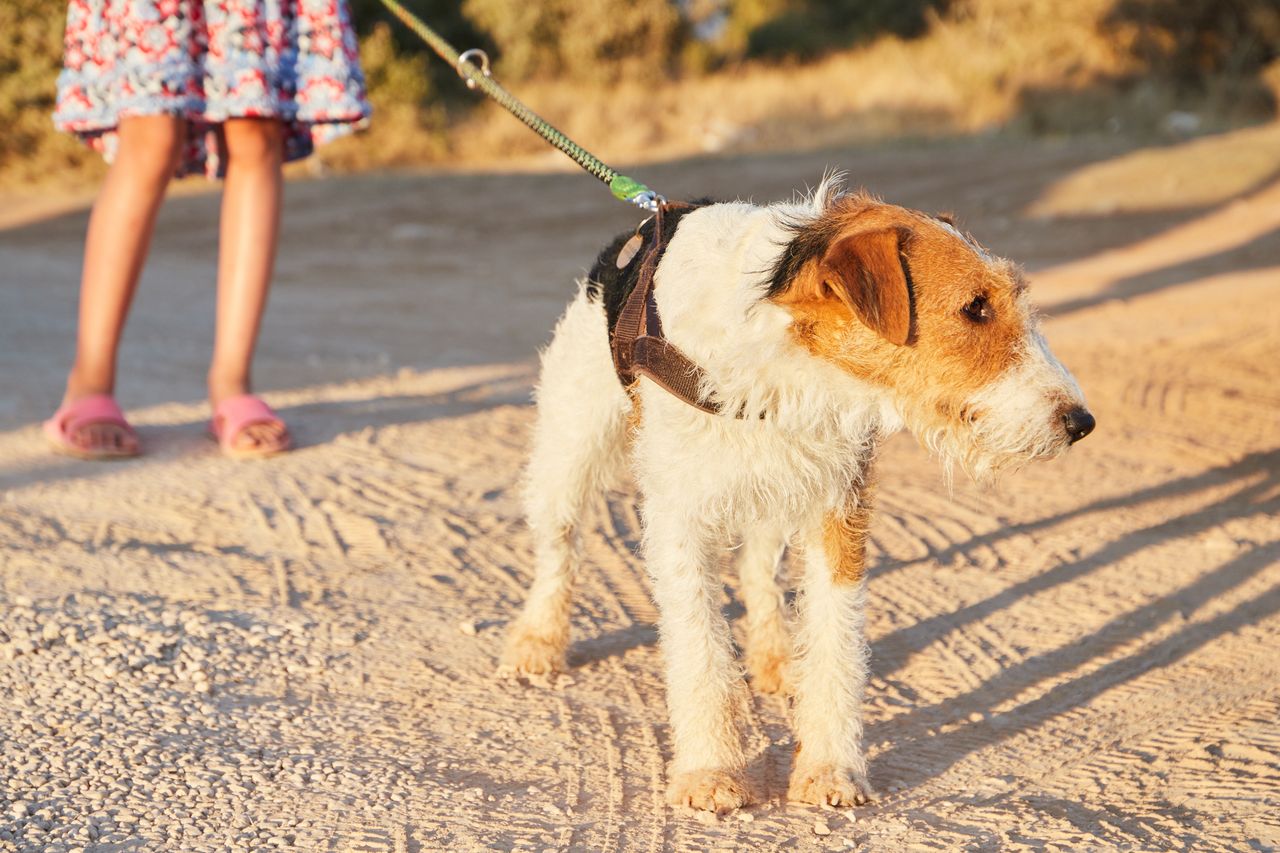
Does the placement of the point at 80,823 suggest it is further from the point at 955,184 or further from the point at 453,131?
the point at 453,131

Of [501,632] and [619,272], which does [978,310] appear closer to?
[619,272]

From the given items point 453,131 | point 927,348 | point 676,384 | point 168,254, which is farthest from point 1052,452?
point 453,131

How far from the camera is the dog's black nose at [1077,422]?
318 centimetres

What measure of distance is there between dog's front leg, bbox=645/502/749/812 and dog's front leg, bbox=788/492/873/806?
189mm

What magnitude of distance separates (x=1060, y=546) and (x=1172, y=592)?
1.76 ft

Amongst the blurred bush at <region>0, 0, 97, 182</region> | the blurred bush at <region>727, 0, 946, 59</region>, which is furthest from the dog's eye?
the blurred bush at <region>727, 0, 946, 59</region>

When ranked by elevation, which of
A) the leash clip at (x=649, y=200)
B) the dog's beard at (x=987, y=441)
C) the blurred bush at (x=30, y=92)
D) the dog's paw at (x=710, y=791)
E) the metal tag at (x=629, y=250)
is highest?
the leash clip at (x=649, y=200)

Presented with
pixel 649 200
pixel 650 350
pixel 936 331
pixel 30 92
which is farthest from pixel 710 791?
pixel 30 92

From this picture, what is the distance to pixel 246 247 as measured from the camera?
5.97 metres

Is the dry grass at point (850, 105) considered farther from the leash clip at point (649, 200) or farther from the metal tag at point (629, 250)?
the metal tag at point (629, 250)

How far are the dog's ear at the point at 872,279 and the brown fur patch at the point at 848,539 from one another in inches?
22.6

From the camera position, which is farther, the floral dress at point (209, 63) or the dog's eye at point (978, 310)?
the floral dress at point (209, 63)

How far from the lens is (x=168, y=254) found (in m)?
14.2

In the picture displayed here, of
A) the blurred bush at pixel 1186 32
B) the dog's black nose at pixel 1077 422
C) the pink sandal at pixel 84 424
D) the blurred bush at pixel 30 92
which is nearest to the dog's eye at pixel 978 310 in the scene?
the dog's black nose at pixel 1077 422
